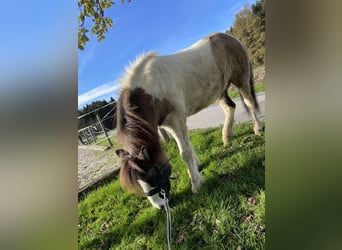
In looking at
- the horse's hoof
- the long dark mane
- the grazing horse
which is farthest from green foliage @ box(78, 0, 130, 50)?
the horse's hoof

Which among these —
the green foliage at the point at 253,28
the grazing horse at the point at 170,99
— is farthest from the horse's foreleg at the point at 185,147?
the green foliage at the point at 253,28

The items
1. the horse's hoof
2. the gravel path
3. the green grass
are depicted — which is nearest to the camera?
the green grass

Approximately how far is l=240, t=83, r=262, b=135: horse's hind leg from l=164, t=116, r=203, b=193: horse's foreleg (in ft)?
1.20

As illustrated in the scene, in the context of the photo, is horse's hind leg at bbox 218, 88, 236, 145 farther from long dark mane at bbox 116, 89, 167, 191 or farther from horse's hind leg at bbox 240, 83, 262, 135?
long dark mane at bbox 116, 89, 167, 191

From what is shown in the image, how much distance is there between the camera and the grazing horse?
4.62ft

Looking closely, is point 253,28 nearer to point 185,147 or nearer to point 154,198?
point 185,147

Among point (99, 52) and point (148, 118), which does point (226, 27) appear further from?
point (99, 52)

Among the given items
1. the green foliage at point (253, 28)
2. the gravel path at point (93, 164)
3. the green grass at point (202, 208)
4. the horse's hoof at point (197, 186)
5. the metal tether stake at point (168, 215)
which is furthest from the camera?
the gravel path at point (93, 164)

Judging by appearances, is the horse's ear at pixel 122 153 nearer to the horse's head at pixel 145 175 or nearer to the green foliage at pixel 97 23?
the horse's head at pixel 145 175

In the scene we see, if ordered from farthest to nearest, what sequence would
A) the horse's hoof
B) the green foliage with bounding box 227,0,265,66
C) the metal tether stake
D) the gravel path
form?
the gravel path, the horse's hoof, the metal tether stake, the green foliage with bounding box 227,0,265,66

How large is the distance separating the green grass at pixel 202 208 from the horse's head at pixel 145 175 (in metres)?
0.08

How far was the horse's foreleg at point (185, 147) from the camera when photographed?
1447 millimetres
